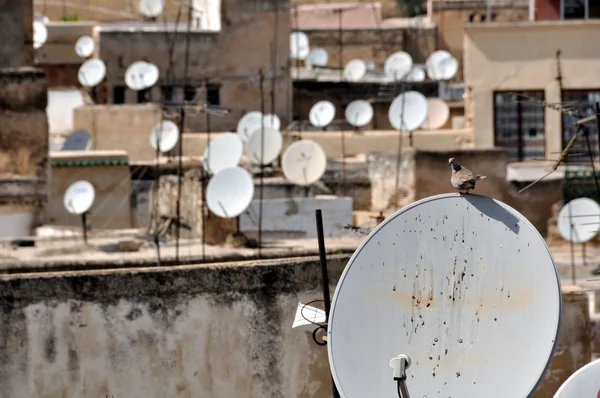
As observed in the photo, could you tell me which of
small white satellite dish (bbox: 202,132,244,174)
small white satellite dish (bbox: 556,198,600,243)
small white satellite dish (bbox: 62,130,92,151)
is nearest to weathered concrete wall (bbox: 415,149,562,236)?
small white satellite dish (bbox: 556,198,600,243)

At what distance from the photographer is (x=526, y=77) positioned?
34.0 meters

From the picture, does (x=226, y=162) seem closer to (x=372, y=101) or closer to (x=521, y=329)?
(x=372, y=101)

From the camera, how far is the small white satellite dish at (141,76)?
35844 millimetres

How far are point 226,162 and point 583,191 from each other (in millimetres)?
7338

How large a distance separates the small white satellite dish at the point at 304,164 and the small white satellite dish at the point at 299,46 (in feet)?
49.7

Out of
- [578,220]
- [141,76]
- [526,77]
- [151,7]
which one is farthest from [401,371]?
[151,7]

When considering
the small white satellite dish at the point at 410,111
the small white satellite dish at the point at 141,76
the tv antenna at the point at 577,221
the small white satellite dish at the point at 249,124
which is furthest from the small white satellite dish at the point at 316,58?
the tv antenna at the point at 577,221

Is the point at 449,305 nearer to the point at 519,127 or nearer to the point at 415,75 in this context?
the point at 519,127

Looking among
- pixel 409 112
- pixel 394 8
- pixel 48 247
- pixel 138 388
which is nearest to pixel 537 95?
pixel 409 112

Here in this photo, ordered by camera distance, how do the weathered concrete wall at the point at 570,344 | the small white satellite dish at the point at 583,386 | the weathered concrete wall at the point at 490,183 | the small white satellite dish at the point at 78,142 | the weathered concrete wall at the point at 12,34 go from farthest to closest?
1. the small white satellite dish at the point at 78,142
2. the weathered concrete wall at the point at 12,34
3. the weathered concrete wall at the point at 490,183
4. the weathered concrete wall at the point at 570,344
5. the small white satellite dish at the point at 583,386

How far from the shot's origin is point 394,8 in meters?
52.1

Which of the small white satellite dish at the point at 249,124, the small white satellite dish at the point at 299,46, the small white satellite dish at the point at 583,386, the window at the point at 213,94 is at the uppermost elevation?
the small white satellite dish at the point at 299,46

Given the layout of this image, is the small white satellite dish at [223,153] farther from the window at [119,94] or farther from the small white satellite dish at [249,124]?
the window at [119,94]

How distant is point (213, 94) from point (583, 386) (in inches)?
1176
